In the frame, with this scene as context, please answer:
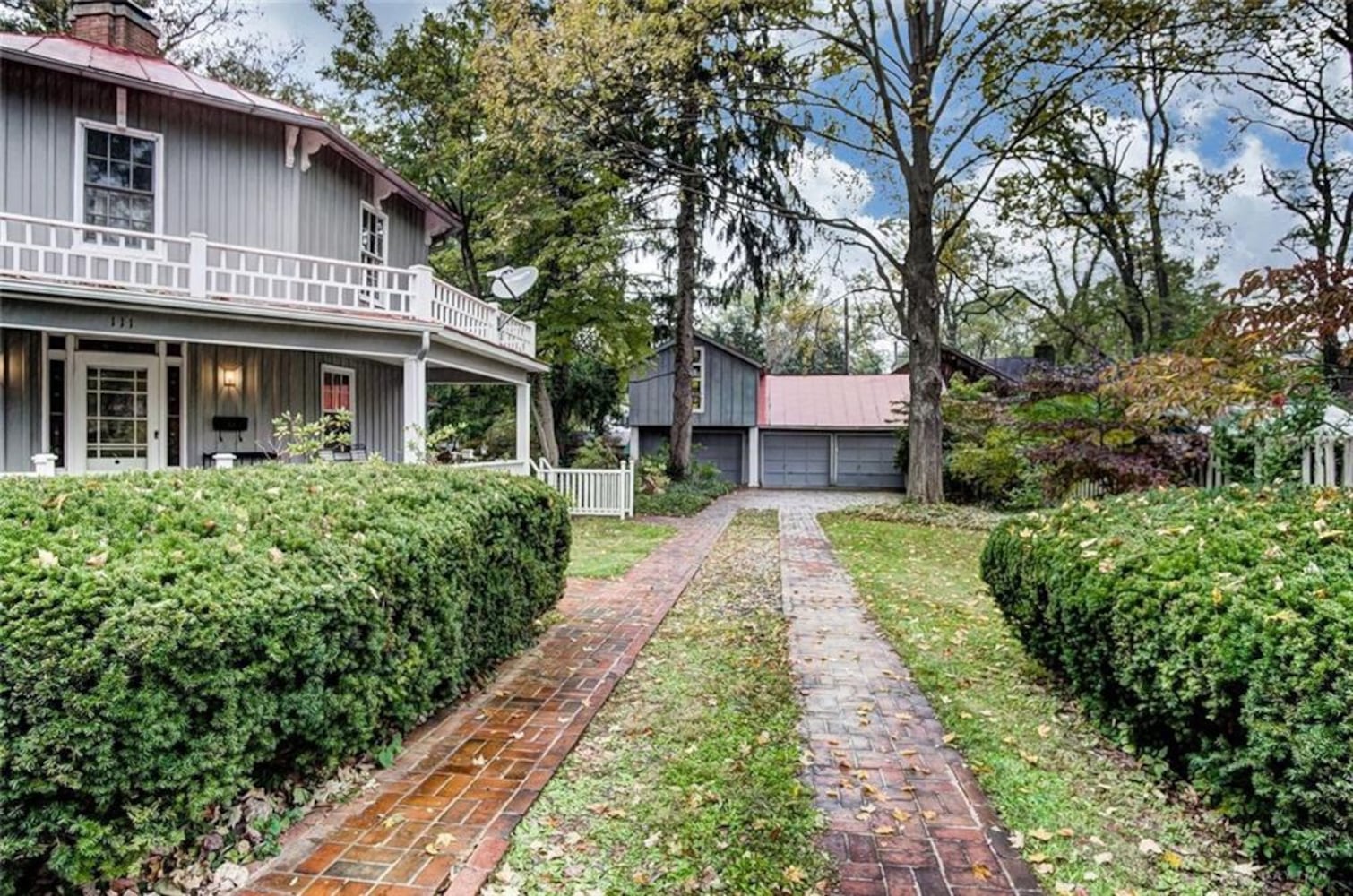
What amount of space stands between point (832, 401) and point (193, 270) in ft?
67.6

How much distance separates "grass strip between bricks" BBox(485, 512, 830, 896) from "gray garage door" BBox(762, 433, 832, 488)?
20.1 metres

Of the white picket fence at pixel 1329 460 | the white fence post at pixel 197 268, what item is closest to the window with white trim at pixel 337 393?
the white fence post at pixel 197 268

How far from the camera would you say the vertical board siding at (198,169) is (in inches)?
378

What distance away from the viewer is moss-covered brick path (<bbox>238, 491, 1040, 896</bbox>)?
2713 millimetres

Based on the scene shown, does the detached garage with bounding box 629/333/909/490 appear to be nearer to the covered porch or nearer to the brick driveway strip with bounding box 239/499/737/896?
the covered porch

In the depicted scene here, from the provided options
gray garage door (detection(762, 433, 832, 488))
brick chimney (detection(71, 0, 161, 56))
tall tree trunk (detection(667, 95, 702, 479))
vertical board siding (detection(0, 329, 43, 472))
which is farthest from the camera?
gray garage door (detection(762, 433, 832, 488))

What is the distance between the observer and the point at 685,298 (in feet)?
59.4

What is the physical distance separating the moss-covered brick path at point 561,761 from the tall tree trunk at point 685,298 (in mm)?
12846

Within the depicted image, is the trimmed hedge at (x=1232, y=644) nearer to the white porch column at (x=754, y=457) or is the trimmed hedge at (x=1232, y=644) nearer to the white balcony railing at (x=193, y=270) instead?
the white balcony railing at (x=193, y=270)

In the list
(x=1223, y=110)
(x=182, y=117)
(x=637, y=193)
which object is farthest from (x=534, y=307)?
(x=1223, y=110)

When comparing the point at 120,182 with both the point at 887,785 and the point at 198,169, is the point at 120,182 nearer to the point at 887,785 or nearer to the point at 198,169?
the point at 198,169

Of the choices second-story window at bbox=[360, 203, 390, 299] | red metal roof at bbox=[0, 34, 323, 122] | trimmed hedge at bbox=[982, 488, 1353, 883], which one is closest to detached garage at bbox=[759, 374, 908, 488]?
second-story window at bbox=[360, 203, 390, 299]

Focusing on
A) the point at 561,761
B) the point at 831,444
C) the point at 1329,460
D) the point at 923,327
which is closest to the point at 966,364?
the point at 831,444

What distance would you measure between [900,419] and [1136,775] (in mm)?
21004
